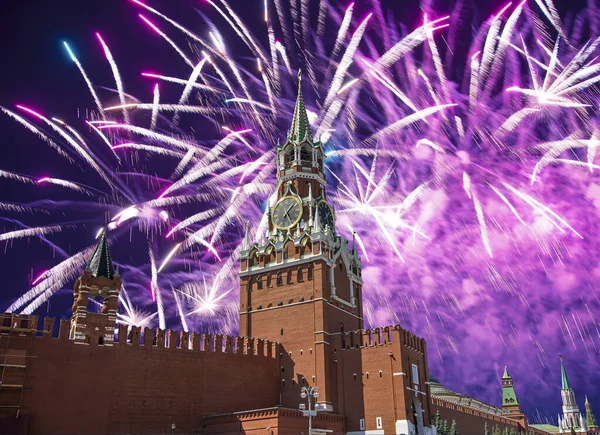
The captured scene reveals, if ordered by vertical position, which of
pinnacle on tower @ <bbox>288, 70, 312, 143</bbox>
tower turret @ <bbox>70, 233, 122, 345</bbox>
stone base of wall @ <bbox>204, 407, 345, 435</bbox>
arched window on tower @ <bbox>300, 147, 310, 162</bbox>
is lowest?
stone base of wall @ <bbox>204, 407, 345, 435</bbox>

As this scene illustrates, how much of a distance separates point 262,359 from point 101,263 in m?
18.0

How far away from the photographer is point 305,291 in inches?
2522

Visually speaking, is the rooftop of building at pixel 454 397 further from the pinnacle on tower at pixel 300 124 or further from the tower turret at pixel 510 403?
the pinnacle on tower at pixel 300 124

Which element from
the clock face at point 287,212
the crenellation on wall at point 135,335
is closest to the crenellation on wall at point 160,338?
the crenellation on wall at point 135,335

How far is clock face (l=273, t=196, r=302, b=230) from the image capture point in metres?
69.7

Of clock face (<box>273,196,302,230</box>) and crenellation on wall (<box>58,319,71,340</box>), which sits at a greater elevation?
clock face (<box>273,196,302,230</box>)

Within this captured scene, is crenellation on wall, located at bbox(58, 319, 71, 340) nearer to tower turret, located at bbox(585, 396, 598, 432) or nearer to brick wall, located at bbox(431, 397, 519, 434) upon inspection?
brick wall, located at bbox(431, 397, 519, 434)

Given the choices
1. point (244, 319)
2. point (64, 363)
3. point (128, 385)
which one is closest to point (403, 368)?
point (244, 319)

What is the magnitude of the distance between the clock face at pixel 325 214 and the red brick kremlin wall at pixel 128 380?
55.0 feet

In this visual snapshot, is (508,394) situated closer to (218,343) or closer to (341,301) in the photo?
(341,301)

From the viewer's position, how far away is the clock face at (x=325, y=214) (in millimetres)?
69894

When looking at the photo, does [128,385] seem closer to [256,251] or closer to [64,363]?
[64,363]

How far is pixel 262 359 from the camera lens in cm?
6106

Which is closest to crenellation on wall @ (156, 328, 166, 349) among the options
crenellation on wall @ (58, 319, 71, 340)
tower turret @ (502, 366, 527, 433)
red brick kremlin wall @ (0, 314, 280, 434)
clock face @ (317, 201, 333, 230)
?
red brick kremlin wall @ (0, 314, 280, 434)
